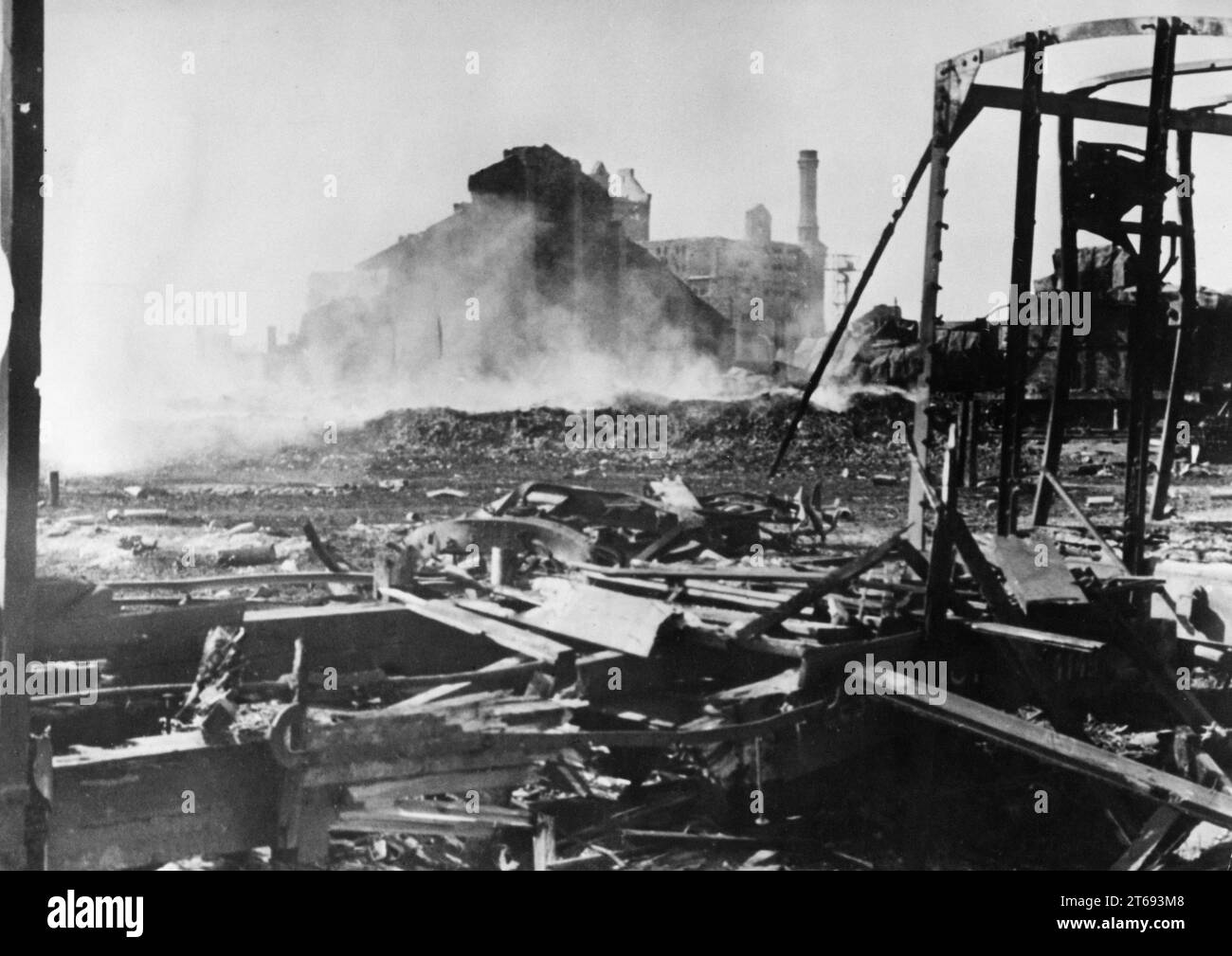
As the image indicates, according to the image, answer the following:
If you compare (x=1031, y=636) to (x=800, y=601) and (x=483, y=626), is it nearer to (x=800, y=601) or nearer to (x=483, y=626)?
(x=800, y=601)

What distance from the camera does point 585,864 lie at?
156 inches

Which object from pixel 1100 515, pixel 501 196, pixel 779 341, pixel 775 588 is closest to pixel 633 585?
pixel 775 588

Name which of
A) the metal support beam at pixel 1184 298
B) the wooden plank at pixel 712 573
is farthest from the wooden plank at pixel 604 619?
the metal support beam at pixel 1184 298

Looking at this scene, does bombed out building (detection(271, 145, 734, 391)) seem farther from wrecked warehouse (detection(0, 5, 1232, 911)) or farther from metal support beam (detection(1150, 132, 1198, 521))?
metal support beam (detection(1150, 132, 1198, 521))

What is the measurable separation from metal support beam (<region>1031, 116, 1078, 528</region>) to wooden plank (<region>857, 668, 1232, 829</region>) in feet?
10.0

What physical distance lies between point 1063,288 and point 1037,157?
1.01 metres

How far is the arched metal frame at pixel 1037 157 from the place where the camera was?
597 cm

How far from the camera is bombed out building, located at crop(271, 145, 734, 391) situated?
21719 millimetres

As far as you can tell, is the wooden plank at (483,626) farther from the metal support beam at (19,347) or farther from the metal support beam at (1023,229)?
the metal support beam at (1023,229)

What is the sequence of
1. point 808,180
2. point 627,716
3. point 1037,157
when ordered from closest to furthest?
point 627,716 < point 1037,157 < point 808,180

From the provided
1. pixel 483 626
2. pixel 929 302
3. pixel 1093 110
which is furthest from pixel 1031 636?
pixel 1093 110

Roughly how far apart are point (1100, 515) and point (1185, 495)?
7.58ft

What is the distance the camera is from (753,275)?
23031mm
